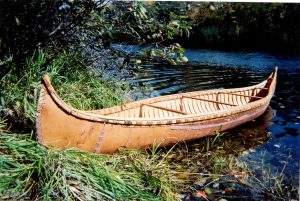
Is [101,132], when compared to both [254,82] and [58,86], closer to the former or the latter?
[58,86]

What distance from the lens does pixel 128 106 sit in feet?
17.4

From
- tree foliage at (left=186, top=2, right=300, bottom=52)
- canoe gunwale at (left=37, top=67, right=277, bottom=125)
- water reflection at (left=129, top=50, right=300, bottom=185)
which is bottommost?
water reflection at (left=129, top=50, right=300, bottom=185)

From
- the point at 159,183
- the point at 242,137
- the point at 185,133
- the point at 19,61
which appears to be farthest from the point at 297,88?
the point at 19,61

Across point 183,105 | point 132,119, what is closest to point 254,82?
point 183,105

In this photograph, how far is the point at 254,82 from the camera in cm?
983

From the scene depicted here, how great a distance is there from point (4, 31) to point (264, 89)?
6.14m

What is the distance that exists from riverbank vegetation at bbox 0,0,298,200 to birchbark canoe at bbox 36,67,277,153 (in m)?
0.19

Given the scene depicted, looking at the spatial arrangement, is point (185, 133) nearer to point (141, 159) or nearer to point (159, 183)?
point (141, 159)

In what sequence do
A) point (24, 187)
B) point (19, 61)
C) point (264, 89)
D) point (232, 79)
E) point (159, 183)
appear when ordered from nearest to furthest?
point (24, 187)
point (159, 183)
point (19, 61)
point (264, 89)
point (232, 79)

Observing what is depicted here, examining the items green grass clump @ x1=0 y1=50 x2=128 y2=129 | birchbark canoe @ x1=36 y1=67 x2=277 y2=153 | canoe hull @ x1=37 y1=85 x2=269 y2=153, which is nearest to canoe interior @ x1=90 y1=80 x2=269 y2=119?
birchbark canoe @ x1=36 y1=67 x2=277 y2=153

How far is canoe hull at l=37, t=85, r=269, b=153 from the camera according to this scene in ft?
11.0

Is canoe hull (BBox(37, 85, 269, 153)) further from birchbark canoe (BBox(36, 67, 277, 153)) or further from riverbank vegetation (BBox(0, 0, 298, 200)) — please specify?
riverbank vegetation (BBox(0, 0, 298, 200))

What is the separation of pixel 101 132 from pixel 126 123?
38 cm

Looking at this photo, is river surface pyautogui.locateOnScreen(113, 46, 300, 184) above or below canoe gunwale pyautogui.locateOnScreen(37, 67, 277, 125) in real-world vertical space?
below
